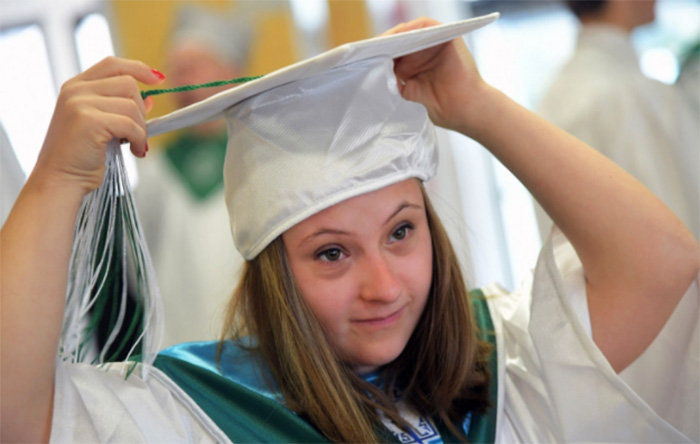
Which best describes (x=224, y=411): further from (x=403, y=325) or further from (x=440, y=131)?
(x=440, y=131)

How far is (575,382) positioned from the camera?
137 centimetres

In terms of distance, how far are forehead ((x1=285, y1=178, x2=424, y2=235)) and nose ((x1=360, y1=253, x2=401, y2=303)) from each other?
0.20 feet

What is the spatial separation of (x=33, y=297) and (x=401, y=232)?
0.54 m

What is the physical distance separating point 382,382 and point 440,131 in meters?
2.52

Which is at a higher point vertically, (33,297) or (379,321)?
(33,297)

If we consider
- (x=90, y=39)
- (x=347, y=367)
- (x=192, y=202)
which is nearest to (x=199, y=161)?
(x=192, y=202)

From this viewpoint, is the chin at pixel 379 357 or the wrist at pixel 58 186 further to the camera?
the chin at pixel 379 357

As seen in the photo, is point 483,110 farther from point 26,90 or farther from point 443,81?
point 26,90

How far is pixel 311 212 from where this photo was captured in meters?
1.22

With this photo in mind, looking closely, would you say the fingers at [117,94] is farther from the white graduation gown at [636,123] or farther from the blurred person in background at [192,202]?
the blurred person in background at [192,202]

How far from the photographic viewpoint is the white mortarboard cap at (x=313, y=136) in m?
1.22

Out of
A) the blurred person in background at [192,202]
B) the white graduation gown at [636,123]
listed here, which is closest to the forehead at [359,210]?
the white graduation gown at [636,123]

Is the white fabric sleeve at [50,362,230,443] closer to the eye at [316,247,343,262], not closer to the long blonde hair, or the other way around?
the long blonde hair

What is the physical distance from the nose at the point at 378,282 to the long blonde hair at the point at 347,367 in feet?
0.34
